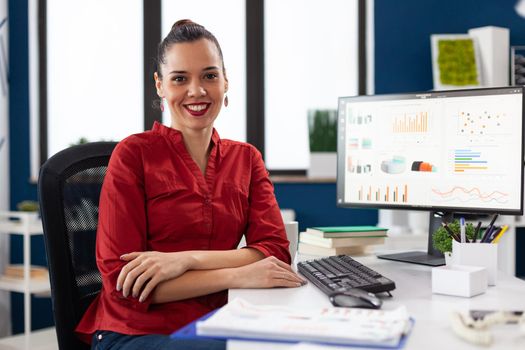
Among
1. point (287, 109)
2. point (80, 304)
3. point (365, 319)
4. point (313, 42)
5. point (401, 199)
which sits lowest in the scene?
point (80, 304)

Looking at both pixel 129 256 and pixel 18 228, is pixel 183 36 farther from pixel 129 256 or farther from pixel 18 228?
pixel 18 228

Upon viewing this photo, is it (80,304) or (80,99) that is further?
(80,99)

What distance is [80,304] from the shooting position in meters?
1.47

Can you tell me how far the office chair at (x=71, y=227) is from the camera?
1.42m

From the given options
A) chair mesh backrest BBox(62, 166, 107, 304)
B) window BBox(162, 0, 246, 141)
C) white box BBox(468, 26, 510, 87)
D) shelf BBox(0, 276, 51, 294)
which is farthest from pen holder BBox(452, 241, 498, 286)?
window BBox(162, 0, 246, 141)

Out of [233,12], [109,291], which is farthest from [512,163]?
[233,12]

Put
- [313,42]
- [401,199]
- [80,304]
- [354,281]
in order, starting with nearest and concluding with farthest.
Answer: [354,281] → [80,304] → [401,199] → [313,42]

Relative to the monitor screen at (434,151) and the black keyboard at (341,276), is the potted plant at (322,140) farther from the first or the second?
the black keyboard at (341,276)

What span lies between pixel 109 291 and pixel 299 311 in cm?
53

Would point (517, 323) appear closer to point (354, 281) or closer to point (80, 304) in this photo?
point (354, 281)

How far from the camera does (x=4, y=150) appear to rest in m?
3.73

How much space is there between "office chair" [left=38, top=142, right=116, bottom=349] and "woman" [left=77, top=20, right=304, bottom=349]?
0.04 metres

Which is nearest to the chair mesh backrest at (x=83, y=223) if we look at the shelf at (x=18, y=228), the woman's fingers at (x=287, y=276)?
the woman's fingers at (x=287, y=276)

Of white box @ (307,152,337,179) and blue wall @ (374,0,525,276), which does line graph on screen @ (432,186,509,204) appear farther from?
blue wall @ (374,0,525,276)
